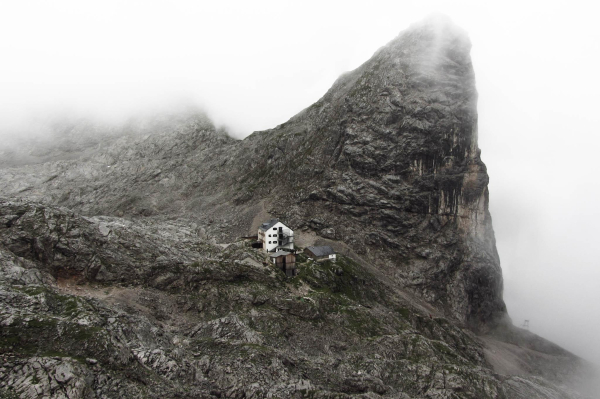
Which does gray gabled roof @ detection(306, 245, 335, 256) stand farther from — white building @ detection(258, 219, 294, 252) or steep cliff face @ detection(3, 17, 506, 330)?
steep cliff face @ detection(3, 17, 506, 330)

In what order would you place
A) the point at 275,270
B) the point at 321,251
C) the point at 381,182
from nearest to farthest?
the point at 275,270 → the point at 321,251 → the point at 381,182

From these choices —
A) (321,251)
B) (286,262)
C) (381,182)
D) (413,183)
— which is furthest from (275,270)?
(413,183)

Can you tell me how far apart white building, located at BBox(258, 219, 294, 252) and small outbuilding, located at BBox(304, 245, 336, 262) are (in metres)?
5.11

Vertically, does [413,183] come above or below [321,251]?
above

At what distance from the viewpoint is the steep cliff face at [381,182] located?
11806 centimetres

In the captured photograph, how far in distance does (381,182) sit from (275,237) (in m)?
46.2

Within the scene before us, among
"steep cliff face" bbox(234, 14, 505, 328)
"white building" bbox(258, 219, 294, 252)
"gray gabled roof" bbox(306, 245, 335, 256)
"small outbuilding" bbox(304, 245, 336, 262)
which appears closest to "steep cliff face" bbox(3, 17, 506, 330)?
"steep cliff face" bbox(234, 14, 505, 328)

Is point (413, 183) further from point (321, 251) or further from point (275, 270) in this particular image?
point (275, 270)

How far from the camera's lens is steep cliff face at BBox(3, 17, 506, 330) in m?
118

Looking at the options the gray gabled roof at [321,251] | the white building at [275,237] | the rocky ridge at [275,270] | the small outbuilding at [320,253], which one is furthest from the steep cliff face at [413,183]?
the white building at [275,237]

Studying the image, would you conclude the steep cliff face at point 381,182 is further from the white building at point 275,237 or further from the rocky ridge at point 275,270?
the white building at point 275,237

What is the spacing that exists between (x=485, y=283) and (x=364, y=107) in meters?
72.8

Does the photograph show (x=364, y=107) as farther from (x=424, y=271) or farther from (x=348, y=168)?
(x=424, y=271)

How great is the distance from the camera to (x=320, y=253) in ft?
310
